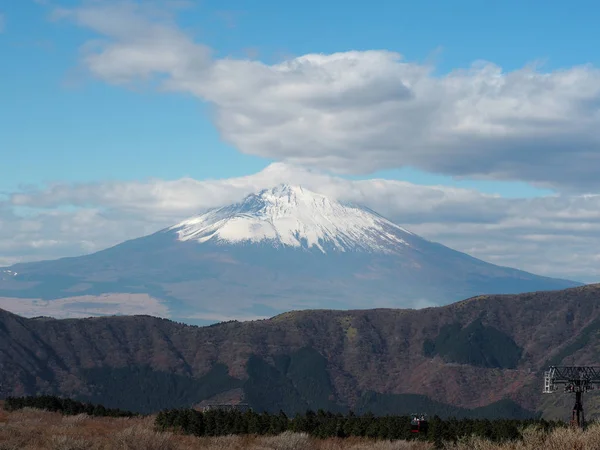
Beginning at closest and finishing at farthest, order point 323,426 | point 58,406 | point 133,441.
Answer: point 133,441, point 323,426, point 58,406

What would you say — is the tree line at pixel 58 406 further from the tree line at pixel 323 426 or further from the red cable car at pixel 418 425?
the red cable car at pixel 418 425

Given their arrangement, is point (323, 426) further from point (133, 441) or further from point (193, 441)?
point (133, 441)

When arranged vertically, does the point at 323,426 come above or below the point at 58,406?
above

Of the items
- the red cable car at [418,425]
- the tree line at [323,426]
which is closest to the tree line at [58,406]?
the tree line at [323,426]

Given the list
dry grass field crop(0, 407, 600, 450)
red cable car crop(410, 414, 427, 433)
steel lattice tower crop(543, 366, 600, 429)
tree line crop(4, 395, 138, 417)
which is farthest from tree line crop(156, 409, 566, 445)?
tree line crop(4, 395, 138, 417)

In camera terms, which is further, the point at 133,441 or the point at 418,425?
the point at 418,425

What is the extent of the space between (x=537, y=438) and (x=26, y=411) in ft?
235

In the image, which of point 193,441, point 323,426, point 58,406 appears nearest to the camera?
point 193,441

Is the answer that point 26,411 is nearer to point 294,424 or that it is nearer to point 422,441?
point 294,424

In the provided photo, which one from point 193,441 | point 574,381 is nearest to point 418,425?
point 193,441

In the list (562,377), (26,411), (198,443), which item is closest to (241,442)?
(198,443)

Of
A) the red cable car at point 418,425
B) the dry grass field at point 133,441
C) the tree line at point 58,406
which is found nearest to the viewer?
the dry grass field at point 133,441

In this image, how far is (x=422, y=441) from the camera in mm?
83250

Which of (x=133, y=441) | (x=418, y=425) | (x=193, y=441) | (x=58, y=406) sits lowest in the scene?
(x=58, y=406)
